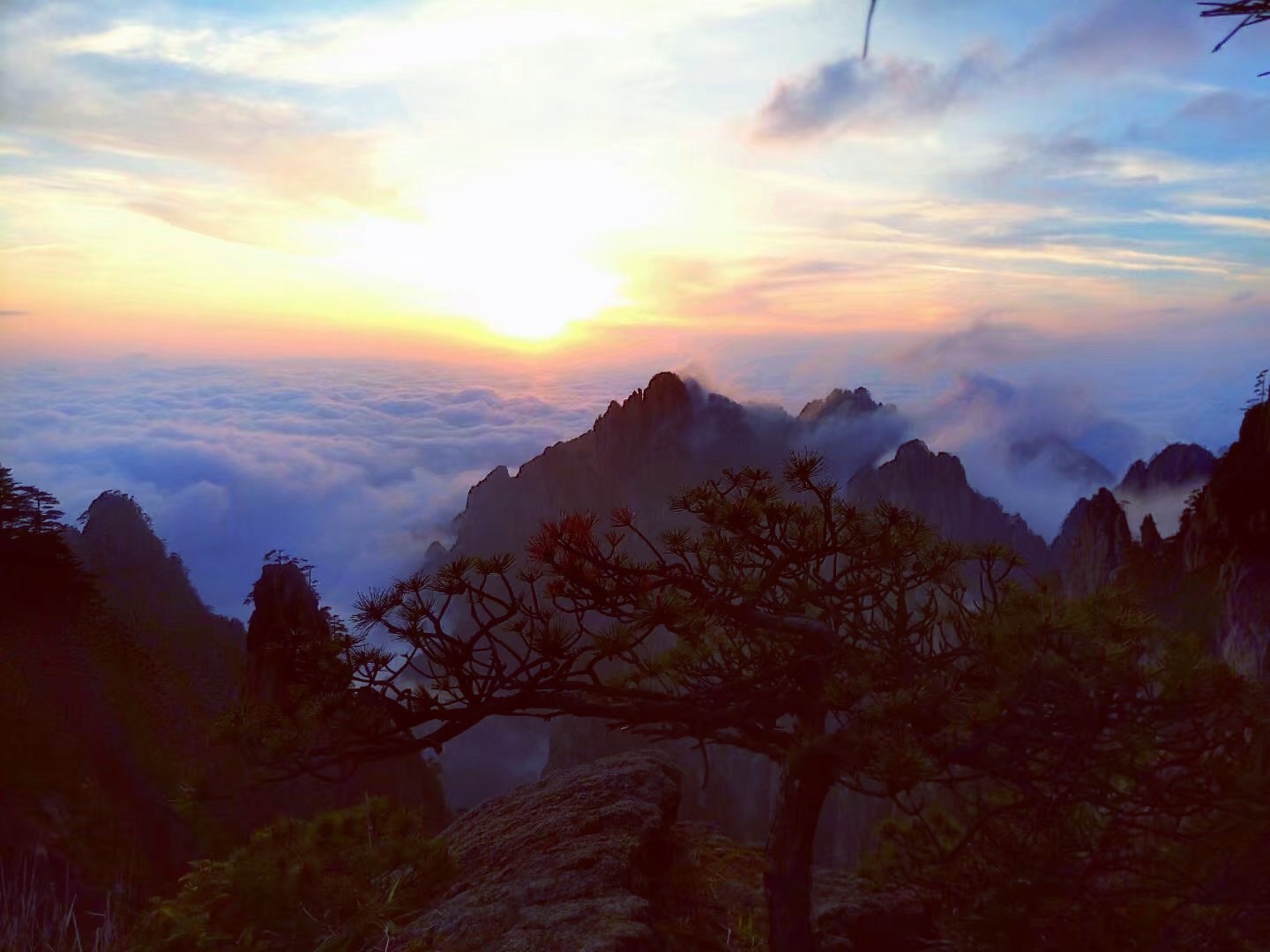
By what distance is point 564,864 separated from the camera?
8781 mm

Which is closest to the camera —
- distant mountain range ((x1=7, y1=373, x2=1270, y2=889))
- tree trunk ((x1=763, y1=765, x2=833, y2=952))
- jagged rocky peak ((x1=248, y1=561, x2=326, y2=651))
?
tree trunk ((x1=763, y1=765, x2=833, y2=952))

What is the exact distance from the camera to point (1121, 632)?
6.70 metres

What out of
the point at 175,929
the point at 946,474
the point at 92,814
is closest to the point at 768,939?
the point at 175,929

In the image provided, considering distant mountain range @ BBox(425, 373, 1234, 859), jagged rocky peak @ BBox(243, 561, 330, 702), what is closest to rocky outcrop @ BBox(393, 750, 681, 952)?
jagged rocky peak @ BBox(243, 561, 330, 702)

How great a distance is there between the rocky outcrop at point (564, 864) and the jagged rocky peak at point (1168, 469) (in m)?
62.5

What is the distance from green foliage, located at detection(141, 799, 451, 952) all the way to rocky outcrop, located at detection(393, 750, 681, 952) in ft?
1.52

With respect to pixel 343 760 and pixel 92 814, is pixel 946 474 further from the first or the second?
pixel 343 760

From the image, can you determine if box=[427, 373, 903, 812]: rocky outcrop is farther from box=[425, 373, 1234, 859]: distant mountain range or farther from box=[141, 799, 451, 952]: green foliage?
box=[141, 799, 451, 952]: green foliage

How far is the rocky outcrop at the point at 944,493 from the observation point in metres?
104

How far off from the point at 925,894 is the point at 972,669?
11.8 feet

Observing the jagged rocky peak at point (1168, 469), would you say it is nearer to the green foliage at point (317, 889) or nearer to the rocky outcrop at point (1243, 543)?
the rocky outcrop at point (1243, 543)

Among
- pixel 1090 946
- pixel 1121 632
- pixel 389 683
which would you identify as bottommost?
pixel 1090 946

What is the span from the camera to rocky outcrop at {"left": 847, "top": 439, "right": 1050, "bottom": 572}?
104m

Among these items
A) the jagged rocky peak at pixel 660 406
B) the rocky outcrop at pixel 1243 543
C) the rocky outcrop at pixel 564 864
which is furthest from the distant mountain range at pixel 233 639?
the jagged rocky peak at pixel 660 406
